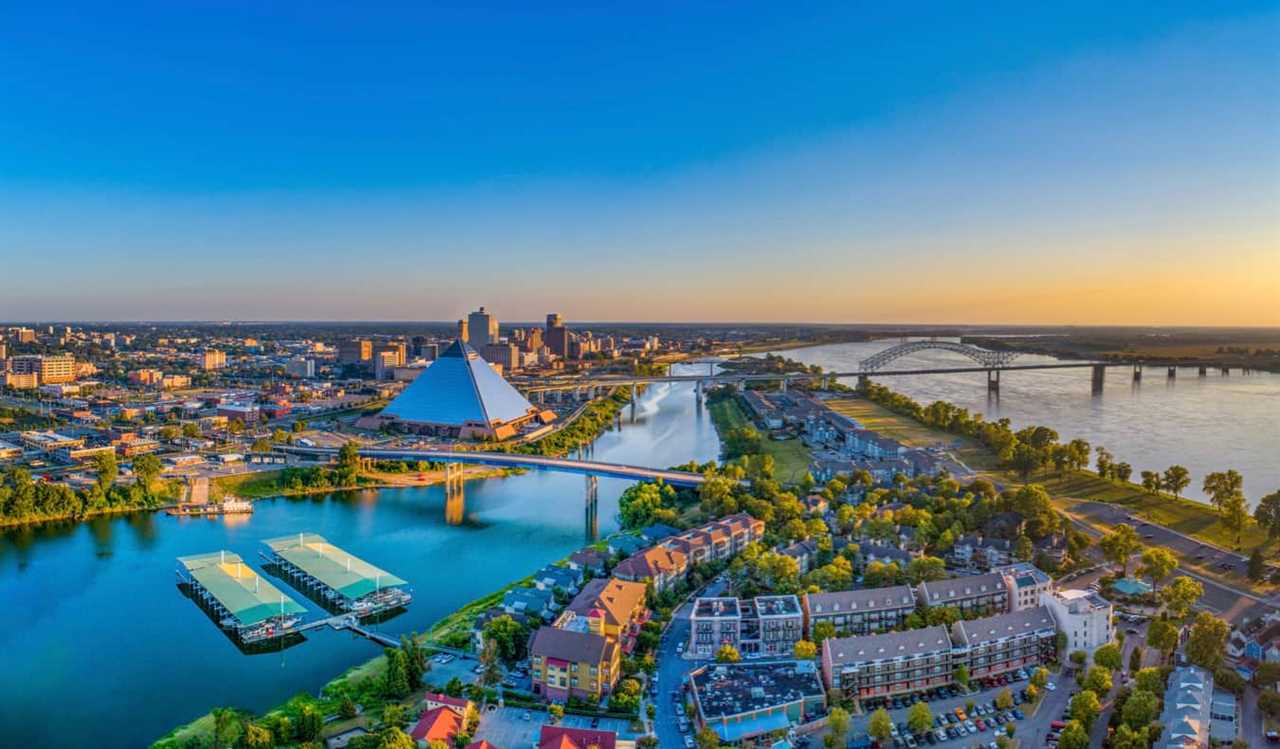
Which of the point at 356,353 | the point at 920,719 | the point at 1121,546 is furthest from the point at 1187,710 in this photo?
the point at 356,353

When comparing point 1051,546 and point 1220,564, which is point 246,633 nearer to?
point 1051,546

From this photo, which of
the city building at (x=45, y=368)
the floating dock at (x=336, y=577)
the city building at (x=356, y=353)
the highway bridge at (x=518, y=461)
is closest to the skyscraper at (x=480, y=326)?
the city building at (x=356, y=353)

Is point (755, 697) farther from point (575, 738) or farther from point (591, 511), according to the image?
point (591, 511)

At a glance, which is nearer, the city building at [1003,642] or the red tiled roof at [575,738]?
the red tiled roof at [575,738]

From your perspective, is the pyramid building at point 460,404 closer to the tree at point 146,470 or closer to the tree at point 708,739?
the tree at point 146,470

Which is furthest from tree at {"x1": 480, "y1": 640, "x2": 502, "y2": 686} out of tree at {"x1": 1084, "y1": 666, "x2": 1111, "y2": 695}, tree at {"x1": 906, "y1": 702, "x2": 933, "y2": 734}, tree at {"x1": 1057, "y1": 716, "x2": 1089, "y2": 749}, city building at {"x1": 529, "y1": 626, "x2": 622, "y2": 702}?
tree at {"x1": 1084, "y1": 666, "x2": 1111, "y2": 695}

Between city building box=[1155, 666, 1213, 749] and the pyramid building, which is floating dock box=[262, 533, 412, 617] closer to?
city building box=[1155, 666, 1213, 749]
